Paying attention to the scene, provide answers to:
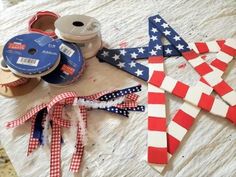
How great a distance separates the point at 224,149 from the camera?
24.0 inches

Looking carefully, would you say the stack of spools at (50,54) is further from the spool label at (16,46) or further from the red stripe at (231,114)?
the red stripe at (231,114)

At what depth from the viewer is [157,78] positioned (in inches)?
28.0

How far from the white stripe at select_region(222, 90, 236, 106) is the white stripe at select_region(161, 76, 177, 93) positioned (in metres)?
0.12

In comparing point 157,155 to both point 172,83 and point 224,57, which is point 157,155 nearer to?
point 172,83

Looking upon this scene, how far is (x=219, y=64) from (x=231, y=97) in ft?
0.34

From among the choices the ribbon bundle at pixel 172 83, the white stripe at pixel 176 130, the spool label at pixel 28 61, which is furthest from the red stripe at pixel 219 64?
the spool label at pixel 28 61

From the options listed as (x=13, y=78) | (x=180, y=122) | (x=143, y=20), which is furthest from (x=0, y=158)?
(x=143, y=20)

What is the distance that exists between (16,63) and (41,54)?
58mm

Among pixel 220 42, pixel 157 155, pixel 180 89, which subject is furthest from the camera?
pixel 220 42

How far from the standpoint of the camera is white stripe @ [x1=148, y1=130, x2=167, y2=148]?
0.60m

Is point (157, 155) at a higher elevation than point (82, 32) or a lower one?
lower

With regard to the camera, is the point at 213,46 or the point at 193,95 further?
the point at 213,46

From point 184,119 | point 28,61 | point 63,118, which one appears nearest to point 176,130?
point 184,119

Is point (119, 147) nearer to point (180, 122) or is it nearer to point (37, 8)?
point (180, 122)
